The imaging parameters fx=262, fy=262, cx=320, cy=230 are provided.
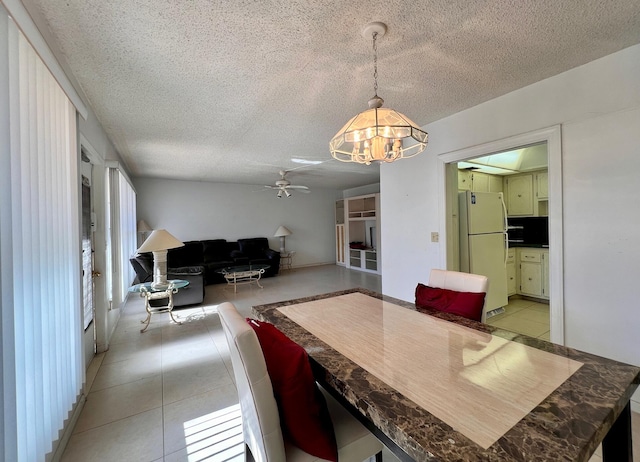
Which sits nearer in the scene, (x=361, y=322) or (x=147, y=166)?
(x=361, y=322)

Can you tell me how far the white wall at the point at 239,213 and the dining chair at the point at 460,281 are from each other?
17.7ft

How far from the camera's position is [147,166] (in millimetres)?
4938

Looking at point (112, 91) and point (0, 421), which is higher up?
point (112, 91)

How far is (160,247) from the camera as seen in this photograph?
296cm

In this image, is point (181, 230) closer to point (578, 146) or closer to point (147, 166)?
point (147, 166)

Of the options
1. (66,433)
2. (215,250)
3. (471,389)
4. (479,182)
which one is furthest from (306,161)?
(471,389)

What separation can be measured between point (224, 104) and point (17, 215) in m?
1.74

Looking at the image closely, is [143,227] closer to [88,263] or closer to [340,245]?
[88,263]

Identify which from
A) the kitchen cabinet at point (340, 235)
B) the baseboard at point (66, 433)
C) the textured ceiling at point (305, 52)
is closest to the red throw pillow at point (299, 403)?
the baseboard at point (66, 433)

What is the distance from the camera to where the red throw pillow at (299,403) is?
0.92 meters

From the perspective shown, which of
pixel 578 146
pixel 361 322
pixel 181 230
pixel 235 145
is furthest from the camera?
pixel 181 230

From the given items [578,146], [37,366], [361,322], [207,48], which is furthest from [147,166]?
[578,146]

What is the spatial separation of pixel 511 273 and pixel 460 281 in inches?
127

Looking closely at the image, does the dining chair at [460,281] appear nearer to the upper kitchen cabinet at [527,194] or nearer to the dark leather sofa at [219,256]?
the upper kitchen cabinet at [527,194]
